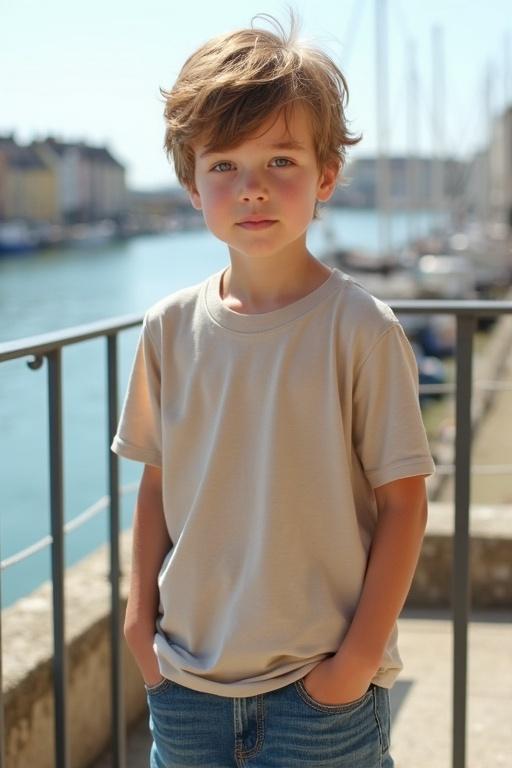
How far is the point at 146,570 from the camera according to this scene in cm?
151

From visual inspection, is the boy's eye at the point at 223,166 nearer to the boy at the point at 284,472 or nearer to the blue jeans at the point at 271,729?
the boy at the point at 284,472

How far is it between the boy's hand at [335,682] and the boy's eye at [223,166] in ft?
2.05

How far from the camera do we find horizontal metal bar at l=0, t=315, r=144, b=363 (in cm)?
175

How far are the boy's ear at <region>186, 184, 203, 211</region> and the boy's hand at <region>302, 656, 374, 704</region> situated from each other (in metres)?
0.63

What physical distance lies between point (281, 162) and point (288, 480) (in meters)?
0.40

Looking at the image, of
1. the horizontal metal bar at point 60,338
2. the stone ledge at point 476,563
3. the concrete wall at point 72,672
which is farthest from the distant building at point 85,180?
the horizontal metal bar at point 60,338

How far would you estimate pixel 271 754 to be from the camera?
135 centimetres

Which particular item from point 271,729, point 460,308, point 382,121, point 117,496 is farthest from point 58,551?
point 382,121

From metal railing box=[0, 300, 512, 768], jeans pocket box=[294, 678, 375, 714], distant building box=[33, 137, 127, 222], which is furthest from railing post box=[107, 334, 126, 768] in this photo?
distant building box=[33, 137, 127, 222]

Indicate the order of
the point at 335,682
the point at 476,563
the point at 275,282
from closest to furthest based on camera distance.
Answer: the point at 335,682 → the point at 275,282 → the point at 476,563

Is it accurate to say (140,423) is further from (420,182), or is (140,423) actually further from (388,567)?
(420,182)

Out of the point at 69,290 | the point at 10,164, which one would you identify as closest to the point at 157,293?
the point at 69,290

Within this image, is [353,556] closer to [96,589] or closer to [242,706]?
[242,706]

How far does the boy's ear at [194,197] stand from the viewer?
1.48 m
